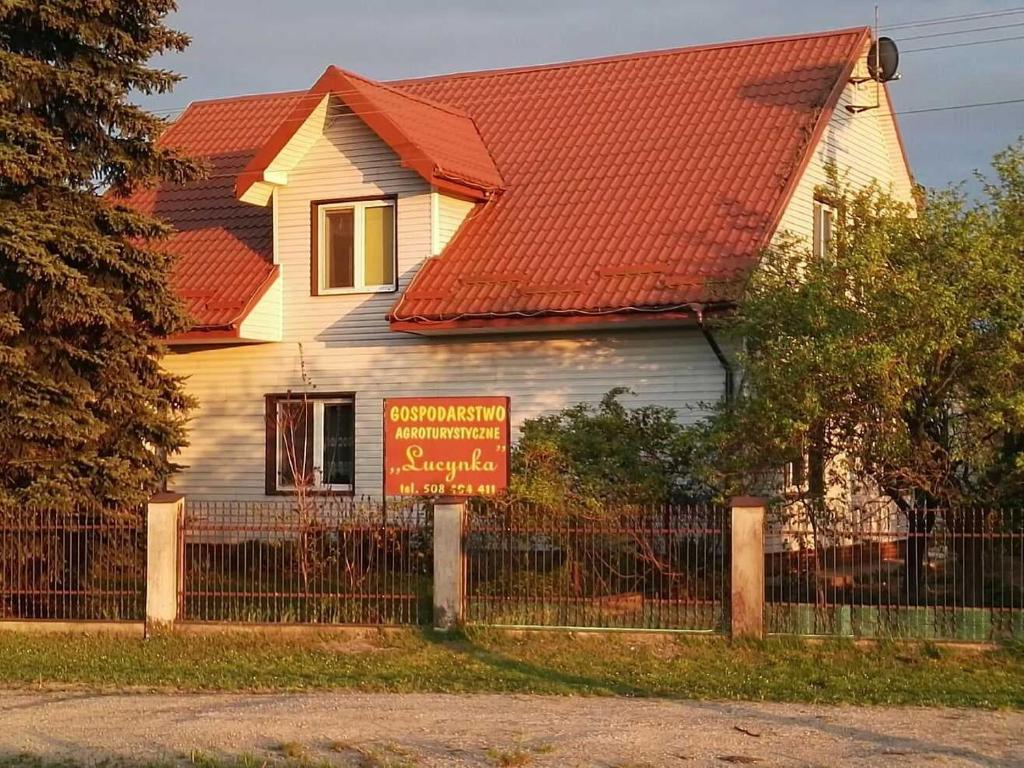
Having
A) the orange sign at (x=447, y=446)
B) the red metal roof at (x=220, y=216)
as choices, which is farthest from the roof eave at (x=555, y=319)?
the orange sign at (x=447, y=446)

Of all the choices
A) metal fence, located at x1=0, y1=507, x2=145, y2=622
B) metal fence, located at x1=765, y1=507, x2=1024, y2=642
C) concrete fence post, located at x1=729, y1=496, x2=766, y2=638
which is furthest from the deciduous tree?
metal fence, located at x1=0, y1=507, x2=145, y2=622

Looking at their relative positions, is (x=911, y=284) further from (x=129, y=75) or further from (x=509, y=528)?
(x=129, y=75)

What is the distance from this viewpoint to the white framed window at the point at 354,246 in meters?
21.0

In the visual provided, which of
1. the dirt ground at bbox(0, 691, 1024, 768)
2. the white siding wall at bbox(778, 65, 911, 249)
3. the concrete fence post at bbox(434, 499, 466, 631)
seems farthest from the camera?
the white siding wall at bbox(778, 65, 911, 249)

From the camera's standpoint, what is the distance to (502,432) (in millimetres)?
15500

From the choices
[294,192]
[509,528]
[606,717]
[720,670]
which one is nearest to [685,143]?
[294,192]

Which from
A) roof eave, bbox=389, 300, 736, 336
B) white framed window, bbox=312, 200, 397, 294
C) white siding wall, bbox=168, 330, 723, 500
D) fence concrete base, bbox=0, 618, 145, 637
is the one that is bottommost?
fence concrete base, bbox=0, 618, 145, 637

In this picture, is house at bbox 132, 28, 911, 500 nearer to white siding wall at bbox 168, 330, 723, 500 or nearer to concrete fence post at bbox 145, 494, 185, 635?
white siding wall at bbox 168, 330, 723, 500

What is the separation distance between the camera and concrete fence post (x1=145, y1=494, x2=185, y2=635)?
1522 cm

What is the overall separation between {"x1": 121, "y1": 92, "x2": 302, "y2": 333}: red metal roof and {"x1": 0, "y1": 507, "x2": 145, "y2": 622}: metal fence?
4229 millimetres

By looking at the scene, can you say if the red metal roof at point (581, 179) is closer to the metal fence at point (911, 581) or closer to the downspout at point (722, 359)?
the downspout at point (722, 359)

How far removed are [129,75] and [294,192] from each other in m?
4.37

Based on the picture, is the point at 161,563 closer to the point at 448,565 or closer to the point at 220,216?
the point at 448,565

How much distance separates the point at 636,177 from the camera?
69.0 feet
